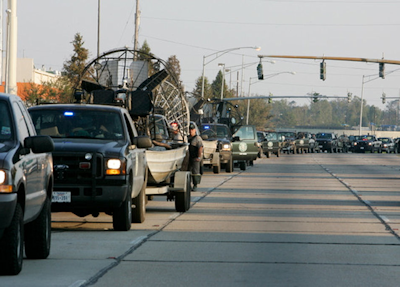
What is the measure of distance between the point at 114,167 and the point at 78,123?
164 cm

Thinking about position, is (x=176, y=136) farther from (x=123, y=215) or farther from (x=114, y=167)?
(x=114, y=167)

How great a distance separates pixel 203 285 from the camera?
352 inches

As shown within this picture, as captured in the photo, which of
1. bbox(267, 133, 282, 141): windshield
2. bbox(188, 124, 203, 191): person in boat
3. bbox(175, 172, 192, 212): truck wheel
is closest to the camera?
bbox(175, 172, 192, 212): truck wheel

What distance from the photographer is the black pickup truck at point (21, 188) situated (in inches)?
341

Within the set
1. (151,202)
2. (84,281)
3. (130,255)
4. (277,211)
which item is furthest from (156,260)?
(151,202)

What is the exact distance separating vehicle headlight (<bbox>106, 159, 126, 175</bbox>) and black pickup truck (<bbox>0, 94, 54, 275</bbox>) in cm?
254

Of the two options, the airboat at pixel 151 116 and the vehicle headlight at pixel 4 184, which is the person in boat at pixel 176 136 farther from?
the vehicle headlight at pixel 4 184

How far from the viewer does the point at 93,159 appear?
13.5 m

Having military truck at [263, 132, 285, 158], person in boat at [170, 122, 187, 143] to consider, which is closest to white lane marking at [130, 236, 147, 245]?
person in boat at [170, 122, 187, 143]

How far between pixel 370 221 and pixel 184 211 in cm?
384

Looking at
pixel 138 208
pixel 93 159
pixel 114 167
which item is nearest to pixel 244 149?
pixel 138 208

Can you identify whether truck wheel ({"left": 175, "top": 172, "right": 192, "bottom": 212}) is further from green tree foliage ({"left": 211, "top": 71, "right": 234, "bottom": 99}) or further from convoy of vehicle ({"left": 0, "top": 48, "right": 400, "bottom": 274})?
green tree foliage ({"left": 211, "top": 71, "right": 234, "bottom": 99})

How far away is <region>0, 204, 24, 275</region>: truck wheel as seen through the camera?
888cm

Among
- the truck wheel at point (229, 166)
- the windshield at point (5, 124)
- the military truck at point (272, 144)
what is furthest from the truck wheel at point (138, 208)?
the military truck at point (272, 144)
